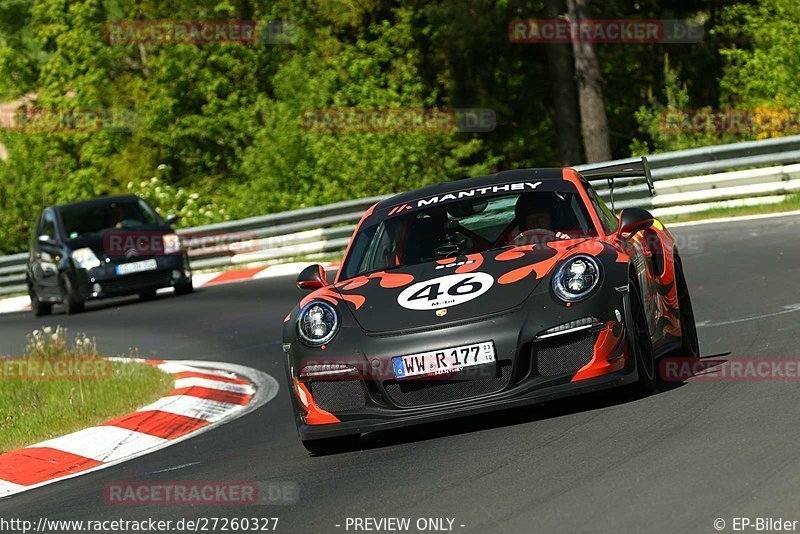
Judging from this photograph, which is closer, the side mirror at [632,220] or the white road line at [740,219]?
the side mirror at [632,220]

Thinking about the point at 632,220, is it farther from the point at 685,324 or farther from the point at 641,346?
the point at 685,324

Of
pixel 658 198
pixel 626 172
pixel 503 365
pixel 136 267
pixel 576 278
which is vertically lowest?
pixel 658 198

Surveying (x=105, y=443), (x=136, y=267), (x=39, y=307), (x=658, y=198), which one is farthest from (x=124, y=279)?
(x=105, y=443)

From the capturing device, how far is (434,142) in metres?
28.9

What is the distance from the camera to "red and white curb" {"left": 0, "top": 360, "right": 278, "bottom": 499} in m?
8.23

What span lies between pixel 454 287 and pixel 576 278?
1.93 ft

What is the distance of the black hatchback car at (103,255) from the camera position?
18.9 metres

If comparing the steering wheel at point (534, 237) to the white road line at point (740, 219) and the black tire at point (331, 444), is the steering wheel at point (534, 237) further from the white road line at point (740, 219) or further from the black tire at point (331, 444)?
the white road line at point (740, 219)

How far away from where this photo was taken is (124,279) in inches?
741

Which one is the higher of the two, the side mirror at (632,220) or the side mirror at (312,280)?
the side mirror at (632,220)

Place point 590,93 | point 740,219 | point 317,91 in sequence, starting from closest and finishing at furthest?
point 740,219, point 590,93, point 317,91

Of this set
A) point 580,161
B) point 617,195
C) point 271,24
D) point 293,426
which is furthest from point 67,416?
point 271,24

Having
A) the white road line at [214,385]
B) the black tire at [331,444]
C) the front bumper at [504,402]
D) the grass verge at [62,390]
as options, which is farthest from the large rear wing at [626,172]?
the grass verge at [62,390]

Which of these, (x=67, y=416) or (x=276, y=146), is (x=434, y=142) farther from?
A: (x=67, y=416)
